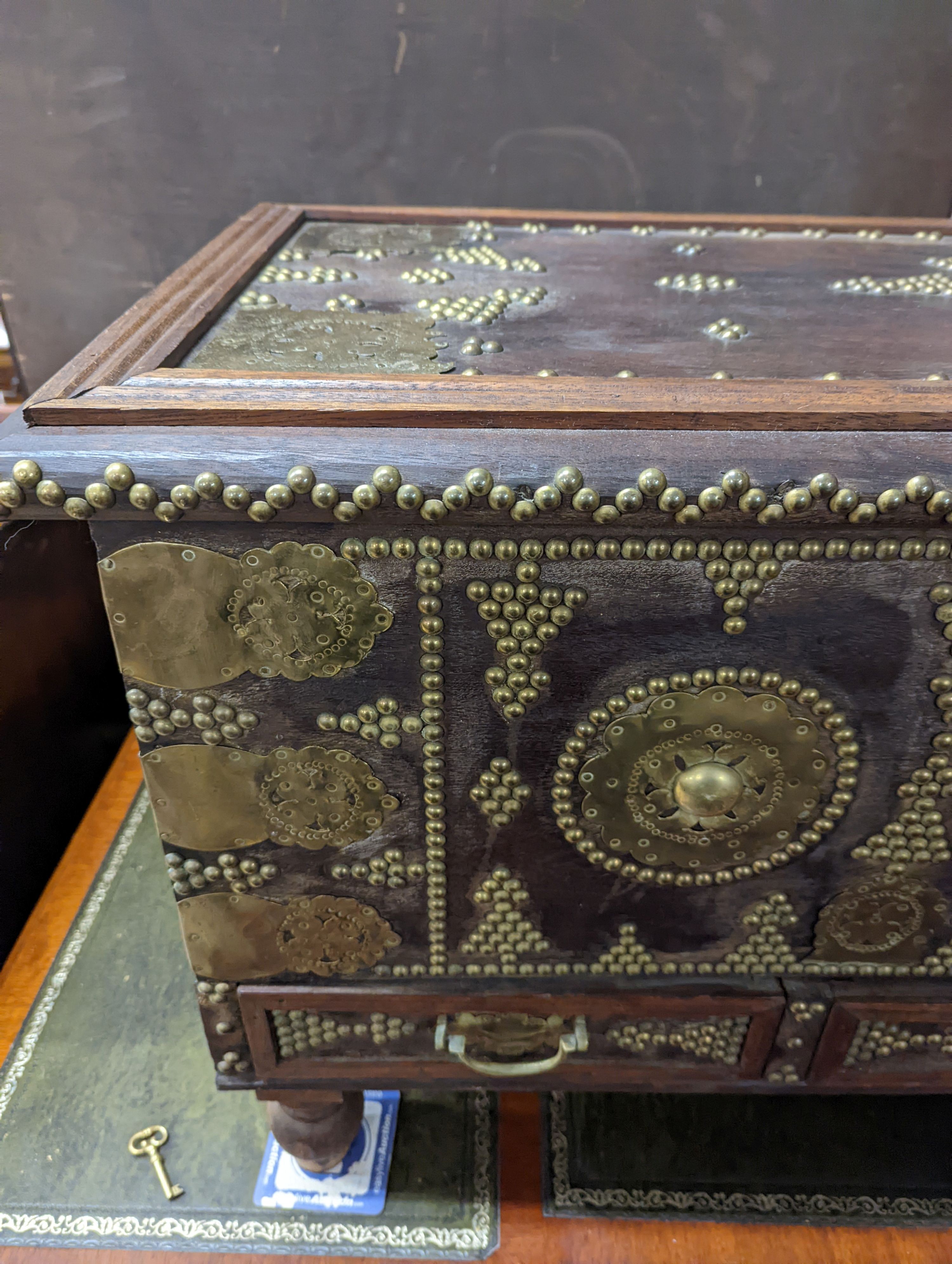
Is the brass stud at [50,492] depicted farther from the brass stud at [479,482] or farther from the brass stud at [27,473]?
the brass stud at [479,482]

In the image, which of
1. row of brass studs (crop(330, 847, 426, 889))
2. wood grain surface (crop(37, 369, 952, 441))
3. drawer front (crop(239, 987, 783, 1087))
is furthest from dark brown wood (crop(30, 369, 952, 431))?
drawer front (crop(239, 987, 783, 1087))

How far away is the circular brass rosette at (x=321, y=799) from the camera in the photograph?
2.23 feet

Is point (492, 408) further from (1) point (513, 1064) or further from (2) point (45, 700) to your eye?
(2) point (45, 700)

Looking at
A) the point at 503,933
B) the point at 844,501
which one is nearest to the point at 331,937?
the point at 503,933

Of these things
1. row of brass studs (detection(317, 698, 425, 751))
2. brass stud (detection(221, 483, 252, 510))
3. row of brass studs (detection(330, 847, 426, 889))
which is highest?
brass stud (detection(221, 483, 252, 510))

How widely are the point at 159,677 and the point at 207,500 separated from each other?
0.16 m

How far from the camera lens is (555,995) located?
0.81 meters

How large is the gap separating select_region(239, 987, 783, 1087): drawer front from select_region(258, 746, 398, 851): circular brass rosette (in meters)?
0.19

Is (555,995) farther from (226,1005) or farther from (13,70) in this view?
(13,70)

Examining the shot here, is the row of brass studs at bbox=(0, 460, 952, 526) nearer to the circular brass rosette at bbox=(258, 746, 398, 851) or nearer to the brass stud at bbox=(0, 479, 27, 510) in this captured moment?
the brass stud at bbox=(0, 479, 27, 510)

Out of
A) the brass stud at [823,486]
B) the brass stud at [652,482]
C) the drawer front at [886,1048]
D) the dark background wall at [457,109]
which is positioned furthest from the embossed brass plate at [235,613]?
the dark background wall at [457,109]

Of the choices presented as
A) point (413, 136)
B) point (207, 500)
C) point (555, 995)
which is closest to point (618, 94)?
point (413, 136)

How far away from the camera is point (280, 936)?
2.52ft

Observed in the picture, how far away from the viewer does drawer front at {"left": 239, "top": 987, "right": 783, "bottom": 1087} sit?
80 cm
